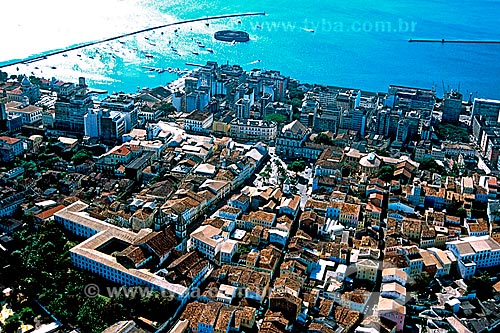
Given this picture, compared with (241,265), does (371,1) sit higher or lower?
higher

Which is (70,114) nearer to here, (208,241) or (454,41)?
(208,241)

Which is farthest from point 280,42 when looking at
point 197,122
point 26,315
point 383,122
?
point 26,315

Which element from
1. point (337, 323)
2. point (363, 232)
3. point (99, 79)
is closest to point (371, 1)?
point (99, 79)

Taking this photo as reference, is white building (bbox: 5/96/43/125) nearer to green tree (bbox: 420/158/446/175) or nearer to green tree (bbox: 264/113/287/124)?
green tree (bbox: 264/113/287/124)

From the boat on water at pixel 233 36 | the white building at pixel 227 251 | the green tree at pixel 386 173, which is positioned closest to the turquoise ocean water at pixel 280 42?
the boat on water at pixel 233 36

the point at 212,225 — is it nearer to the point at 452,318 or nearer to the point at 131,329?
the point at 131,329

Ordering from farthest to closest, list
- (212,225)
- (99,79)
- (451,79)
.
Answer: (451,79), (99,79), (212,225)
